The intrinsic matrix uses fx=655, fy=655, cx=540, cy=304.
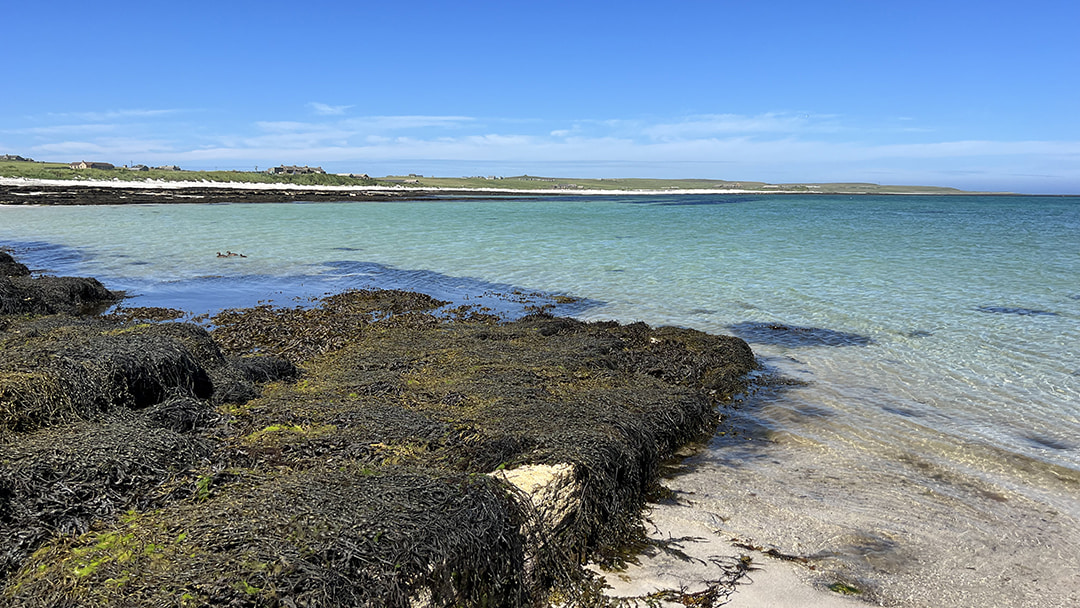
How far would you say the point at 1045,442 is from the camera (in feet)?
19.7

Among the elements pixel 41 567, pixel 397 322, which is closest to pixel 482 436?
pixel 41 567

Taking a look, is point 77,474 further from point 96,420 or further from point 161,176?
point 161,176

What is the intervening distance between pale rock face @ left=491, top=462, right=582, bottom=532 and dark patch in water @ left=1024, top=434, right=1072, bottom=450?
186 inches

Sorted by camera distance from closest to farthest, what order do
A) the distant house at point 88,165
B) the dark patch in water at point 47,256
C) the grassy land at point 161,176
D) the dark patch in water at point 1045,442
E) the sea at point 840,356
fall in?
the sea at point 840,356 → the dark patch in water at point 1045,442 → the dark patch in water at point 47,256 → the grassy land at point 161,176 → the distant house at point 88,165

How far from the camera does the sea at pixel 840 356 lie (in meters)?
4.18

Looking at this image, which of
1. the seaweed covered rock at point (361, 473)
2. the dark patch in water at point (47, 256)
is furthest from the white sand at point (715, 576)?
the dark patch in water at point (47, 256)

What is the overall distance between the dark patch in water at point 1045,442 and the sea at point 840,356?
0.05 m

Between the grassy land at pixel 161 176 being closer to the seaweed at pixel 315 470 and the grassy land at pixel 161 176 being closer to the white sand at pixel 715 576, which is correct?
the seaweed at pixel 315 470

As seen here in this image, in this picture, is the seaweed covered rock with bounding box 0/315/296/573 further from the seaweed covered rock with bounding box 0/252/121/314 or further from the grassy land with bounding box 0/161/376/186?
the grassy land with bounding box 0/161/376/186

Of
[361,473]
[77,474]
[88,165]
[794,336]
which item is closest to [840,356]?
[794,336]

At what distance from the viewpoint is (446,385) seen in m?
6.05

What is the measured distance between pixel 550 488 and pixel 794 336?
24.1 feet

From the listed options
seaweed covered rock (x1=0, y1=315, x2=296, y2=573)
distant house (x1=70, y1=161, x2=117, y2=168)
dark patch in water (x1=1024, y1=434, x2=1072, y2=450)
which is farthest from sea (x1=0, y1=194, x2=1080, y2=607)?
distant house (x1=70, y1=161, x2=117, y2=168)

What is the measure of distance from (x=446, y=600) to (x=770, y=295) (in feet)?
39.3
